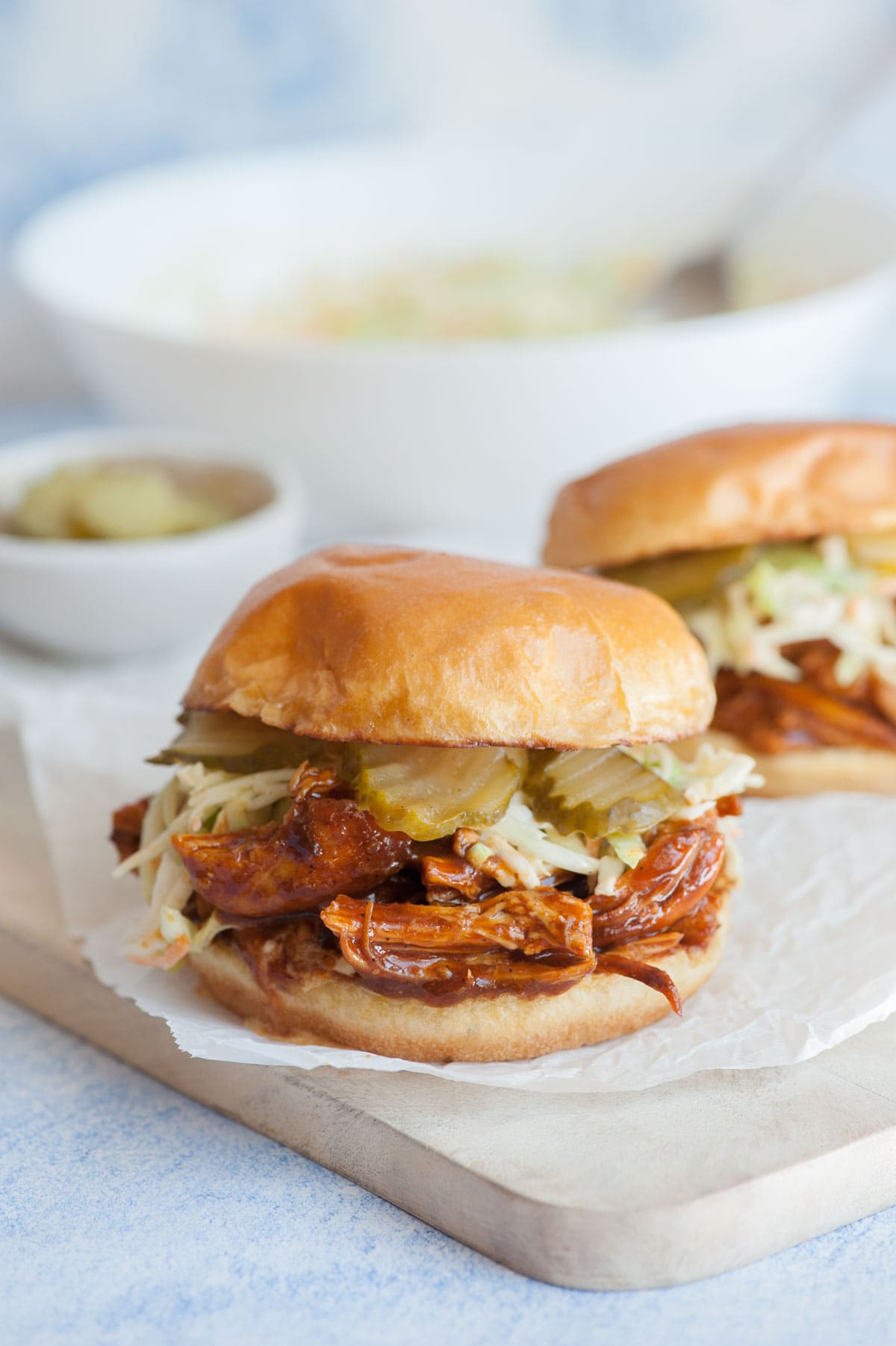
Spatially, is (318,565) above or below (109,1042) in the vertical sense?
above

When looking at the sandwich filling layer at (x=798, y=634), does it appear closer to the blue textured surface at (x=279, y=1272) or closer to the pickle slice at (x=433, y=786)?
the pickle slice at (x=433, y=786)

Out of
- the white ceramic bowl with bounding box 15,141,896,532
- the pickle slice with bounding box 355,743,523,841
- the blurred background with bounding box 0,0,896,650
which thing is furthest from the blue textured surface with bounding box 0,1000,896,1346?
the white ceramic bowl with bounding box 15,141,896,532

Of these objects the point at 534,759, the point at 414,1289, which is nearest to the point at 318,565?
the point at 534,759

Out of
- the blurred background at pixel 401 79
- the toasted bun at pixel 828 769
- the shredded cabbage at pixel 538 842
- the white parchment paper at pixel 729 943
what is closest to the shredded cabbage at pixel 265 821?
the shredded cabbage at pixel 538 842

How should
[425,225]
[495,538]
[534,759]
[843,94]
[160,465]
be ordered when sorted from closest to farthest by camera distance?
A: [534,759], [160,465], [495,538], [425,225], [843,94]

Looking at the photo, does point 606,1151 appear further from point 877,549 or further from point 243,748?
point 877,549

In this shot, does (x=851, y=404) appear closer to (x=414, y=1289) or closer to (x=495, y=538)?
(x=495, y=538)

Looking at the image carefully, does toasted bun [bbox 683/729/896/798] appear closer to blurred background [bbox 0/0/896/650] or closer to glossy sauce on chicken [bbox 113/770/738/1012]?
glossy sauce on chicken [bbox 113/770/738/1012]
